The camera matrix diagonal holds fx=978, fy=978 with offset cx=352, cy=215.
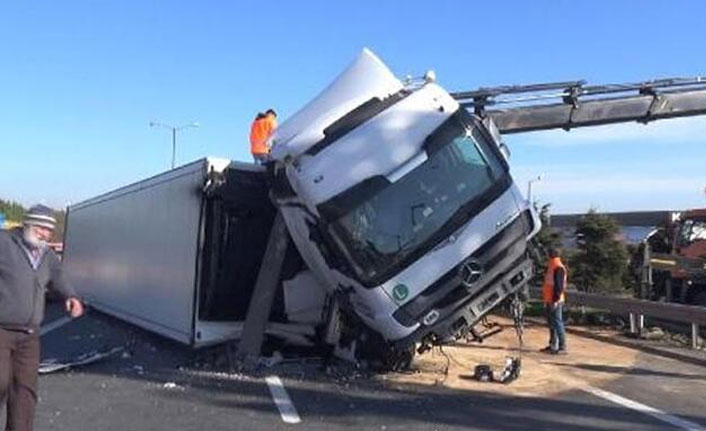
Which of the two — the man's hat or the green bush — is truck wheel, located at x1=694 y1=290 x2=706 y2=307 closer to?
the green bush

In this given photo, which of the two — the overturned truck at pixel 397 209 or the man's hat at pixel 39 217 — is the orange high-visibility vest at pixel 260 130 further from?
the man's hat at pixel 39 217

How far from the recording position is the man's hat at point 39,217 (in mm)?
7215

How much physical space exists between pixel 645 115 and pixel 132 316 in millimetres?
10068

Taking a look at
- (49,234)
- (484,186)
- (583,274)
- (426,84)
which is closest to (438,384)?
(484,186)

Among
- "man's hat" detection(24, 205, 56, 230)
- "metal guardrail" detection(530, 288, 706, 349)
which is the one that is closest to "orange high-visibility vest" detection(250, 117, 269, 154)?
"man's hat" detection(24, 205, 56, 230)

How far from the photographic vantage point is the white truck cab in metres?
10.2

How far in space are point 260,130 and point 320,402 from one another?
6.05m

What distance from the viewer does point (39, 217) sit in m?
7.22

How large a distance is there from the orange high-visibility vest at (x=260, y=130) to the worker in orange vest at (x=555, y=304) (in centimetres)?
515

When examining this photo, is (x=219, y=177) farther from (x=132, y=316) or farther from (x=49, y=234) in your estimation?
(x=132, y=316)

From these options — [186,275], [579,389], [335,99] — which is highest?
[335,99]

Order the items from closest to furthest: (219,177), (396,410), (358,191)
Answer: (396,410) → (358,191) → (219,177)

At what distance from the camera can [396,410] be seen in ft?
30.5

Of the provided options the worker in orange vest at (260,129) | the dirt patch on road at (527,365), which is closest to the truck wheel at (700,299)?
the dirt patch on road at (527,365)
